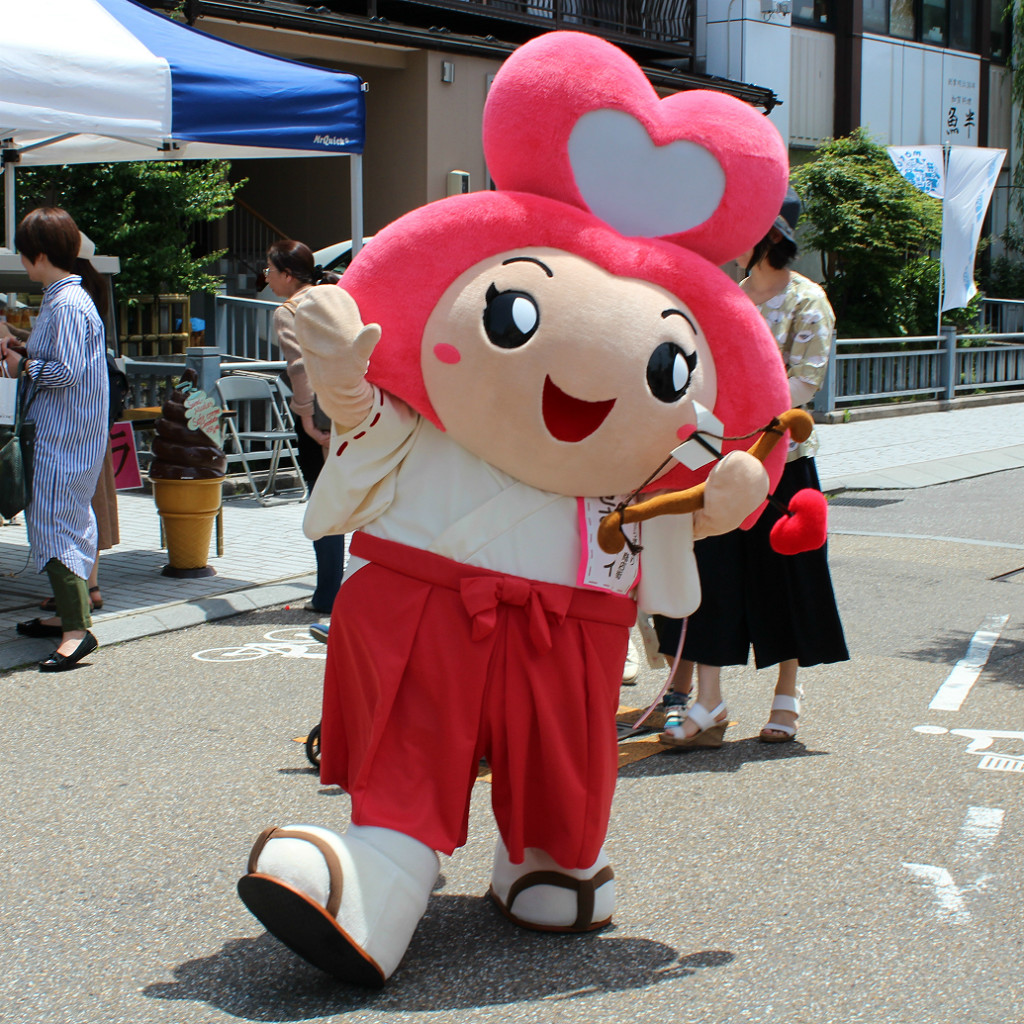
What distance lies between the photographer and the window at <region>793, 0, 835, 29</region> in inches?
878

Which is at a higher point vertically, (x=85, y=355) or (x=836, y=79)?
(x=836, y=79)

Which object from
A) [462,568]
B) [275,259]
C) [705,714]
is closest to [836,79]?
[275,259]

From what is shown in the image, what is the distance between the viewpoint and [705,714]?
4.52 meters

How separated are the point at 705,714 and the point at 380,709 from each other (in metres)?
1.93

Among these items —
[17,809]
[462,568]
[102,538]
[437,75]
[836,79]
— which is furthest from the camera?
[836,79]

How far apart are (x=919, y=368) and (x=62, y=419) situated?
14.5 m

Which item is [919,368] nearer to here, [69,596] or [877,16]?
[877,16]

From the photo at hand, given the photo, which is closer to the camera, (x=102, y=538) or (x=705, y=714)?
(x=705, y=714)

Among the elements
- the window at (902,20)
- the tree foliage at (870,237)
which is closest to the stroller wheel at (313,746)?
the tree foliage at (870,237)

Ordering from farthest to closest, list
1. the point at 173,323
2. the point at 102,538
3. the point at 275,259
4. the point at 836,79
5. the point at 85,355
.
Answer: the point at 836,79 < the point at 173,323 < the point at 102,538 < the point at 275,259 < the point at 85,355

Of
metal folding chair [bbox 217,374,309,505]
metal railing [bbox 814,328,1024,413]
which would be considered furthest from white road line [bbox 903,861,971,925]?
metal railing [bbox 814,328,1024,413]

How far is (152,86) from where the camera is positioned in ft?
21.0

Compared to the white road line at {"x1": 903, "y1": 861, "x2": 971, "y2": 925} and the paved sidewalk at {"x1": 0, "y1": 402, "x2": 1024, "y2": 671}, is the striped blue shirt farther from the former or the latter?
the white road line at {"x1": 903, "y1": 861, "x2": 971, "y2": 925}

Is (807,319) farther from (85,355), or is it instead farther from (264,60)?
(264,60)
